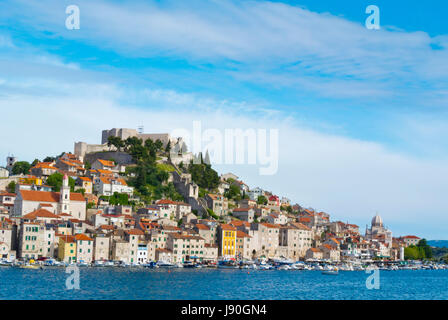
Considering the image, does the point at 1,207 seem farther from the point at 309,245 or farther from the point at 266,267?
the point at 309,245

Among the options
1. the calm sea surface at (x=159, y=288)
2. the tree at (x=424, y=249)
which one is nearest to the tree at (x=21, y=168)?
the calm sea surface at (x=159, y=288)

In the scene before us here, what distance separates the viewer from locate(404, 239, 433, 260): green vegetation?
136750mm

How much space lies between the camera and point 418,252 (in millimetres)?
143250

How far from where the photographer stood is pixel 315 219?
11394 cm

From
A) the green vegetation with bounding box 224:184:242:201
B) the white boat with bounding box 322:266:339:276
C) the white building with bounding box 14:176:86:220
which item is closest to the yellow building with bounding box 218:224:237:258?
the white boat with bounding box 322:266:339:276

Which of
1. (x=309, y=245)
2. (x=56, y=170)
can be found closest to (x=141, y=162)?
(x=56, y=170)

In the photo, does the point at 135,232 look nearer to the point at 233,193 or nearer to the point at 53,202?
the point at 53,202

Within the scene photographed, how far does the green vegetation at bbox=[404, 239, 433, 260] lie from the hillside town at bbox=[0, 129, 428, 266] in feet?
61.7

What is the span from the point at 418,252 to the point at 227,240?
77.4 metres

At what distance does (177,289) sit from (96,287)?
6.18 metres

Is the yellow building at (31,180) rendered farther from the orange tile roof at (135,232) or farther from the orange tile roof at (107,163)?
the orange tile roof at (135,232)

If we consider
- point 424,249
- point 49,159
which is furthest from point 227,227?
point 424,249

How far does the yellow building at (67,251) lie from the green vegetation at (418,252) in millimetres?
92731

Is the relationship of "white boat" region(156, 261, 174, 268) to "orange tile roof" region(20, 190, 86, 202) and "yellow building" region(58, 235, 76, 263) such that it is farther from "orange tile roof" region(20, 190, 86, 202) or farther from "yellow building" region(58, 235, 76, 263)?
"orange tile roof" region(20, 190, 86, 202)
